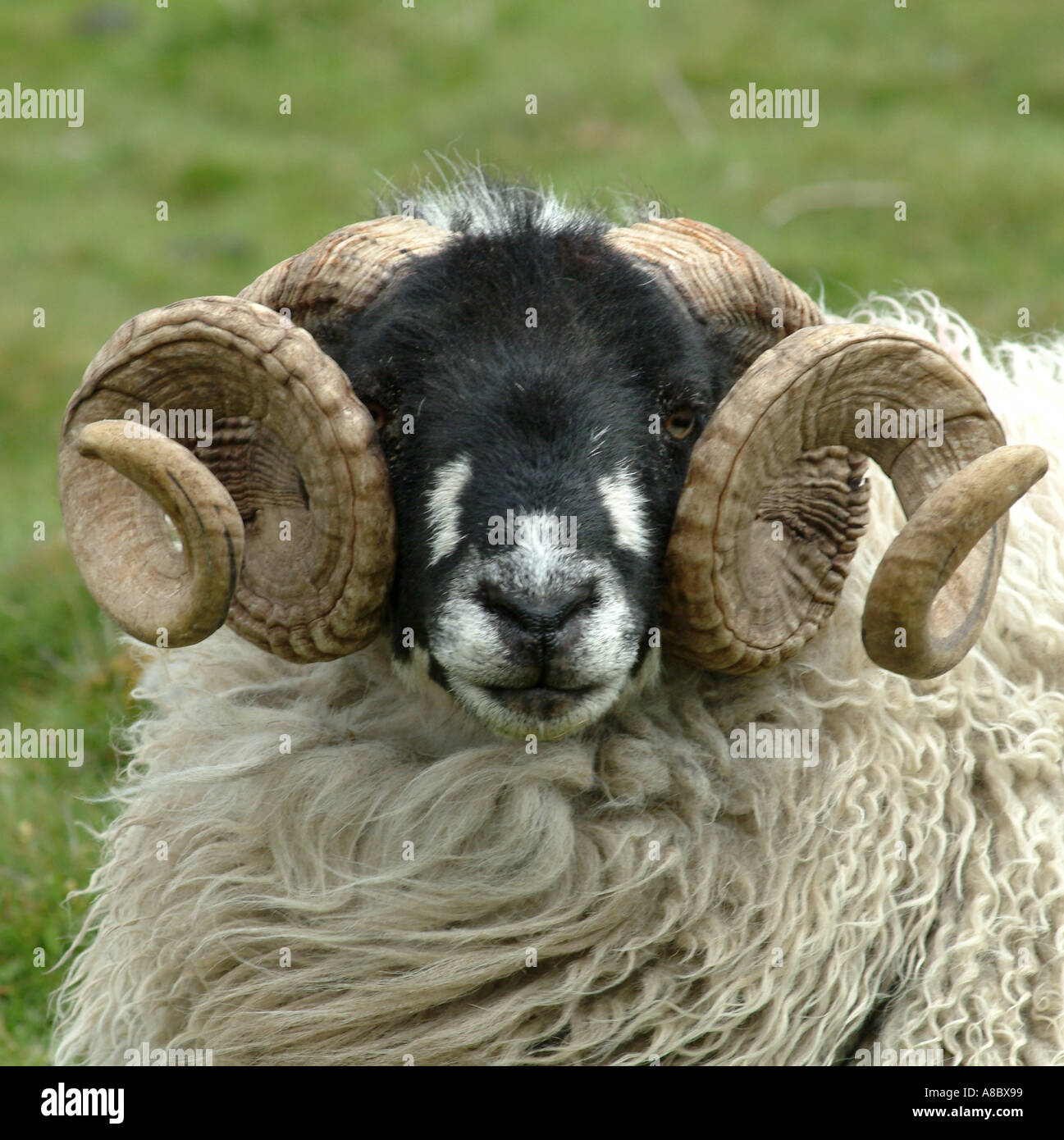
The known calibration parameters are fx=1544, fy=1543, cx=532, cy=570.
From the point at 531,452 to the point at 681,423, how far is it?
18.3 inches

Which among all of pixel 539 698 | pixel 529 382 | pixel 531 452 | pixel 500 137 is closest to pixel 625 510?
pixel 531 452

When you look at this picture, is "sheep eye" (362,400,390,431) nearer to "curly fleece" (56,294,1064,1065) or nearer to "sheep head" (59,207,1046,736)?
"sheep head" (59,207,1046,736)

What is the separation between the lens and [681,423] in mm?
3590

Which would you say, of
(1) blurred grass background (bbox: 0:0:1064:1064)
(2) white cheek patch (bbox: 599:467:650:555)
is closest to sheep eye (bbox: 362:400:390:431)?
(2) white cheek patch (bbox: 599:467:650:555)

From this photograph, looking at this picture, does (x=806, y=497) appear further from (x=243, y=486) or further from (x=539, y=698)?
(x=243, y=486)

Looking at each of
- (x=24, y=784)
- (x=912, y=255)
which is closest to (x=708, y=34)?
(x=912, y=255)

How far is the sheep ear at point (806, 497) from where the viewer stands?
337 centimetres

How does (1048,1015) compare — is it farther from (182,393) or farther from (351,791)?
(182,393)

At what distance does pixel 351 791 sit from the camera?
379cm

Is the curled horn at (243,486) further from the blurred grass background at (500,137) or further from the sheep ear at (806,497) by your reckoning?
the blurred grass background at (500,137)

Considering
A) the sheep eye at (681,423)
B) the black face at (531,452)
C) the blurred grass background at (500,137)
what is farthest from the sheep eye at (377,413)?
the blurred grass background at (500,137)

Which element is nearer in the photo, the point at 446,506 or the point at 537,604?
the point at 537,604

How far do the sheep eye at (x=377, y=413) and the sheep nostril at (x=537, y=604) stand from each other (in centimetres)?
58

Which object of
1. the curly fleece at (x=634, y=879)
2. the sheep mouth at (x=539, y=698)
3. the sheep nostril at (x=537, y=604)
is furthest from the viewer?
the curly fleece at (x=634, y=879)
